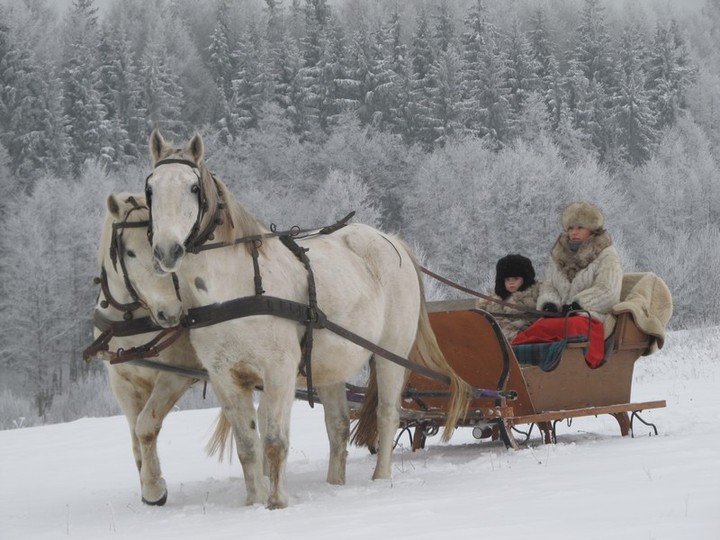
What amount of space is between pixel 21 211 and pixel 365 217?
57.3 ft

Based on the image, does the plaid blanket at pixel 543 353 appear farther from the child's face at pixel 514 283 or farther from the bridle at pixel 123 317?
the bridle at pixel 123 317

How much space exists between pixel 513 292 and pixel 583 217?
0.98 m

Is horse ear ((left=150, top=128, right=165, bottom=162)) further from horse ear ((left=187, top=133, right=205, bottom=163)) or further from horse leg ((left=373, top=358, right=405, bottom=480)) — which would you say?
horse leg ((left=373, top=358, right=405, bottom=480))

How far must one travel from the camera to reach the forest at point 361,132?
47.1m

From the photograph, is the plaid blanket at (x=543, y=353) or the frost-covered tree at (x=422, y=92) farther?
the frost-covered tree at (x=422, y=92)

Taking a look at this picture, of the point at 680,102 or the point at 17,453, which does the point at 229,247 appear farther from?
the point at 680,102

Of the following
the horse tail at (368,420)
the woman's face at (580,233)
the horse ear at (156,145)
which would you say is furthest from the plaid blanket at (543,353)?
the horse ear at (156,145)

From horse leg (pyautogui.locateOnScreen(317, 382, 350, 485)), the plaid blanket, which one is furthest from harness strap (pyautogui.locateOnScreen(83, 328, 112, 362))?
the plaid blanket

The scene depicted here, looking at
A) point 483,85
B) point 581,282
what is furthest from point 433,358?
point 483,85

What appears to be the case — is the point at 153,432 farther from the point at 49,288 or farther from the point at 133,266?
the point at 49,288

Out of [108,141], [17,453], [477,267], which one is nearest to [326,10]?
[108,141]

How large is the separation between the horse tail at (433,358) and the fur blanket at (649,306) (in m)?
1.54

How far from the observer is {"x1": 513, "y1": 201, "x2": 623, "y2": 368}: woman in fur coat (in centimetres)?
798

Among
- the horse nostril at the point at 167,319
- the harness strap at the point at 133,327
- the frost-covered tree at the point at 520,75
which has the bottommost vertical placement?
the harness strap at the point at 133,327
